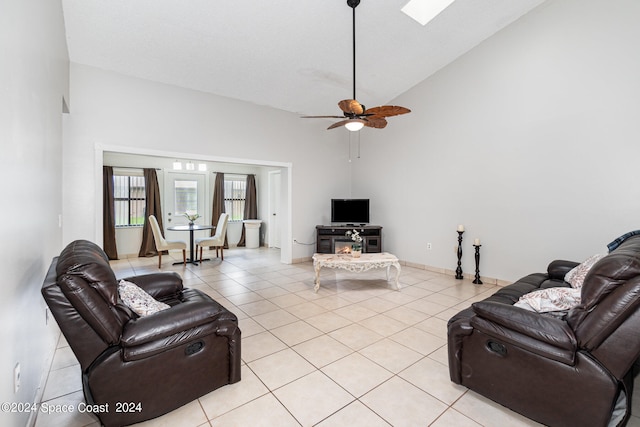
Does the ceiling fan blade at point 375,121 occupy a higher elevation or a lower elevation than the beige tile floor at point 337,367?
higher

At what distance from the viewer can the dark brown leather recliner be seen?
61.4 inches

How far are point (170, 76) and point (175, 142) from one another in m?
0.99

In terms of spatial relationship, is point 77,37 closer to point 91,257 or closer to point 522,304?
point 91,257

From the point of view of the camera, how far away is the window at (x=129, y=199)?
22.9 feet

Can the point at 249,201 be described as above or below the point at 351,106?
below

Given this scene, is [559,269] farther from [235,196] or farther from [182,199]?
[182,199]

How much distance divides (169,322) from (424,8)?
463cm

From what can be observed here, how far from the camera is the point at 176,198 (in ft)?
25.2

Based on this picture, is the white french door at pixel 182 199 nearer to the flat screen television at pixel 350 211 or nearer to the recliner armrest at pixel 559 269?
the flat screen television at pixel 350 211

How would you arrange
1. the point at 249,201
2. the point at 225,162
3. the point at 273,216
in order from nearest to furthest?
1. the point at 225,162
2. the point at 273,216
3. the point at 249,201

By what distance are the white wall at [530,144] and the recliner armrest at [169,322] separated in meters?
4.39

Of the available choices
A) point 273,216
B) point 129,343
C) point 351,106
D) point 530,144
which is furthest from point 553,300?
point 273,216

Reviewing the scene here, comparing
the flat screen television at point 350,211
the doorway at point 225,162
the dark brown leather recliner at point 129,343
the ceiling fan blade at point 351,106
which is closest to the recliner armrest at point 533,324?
the dark brown leather recliner at point 129,343

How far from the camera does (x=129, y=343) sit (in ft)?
5.51
